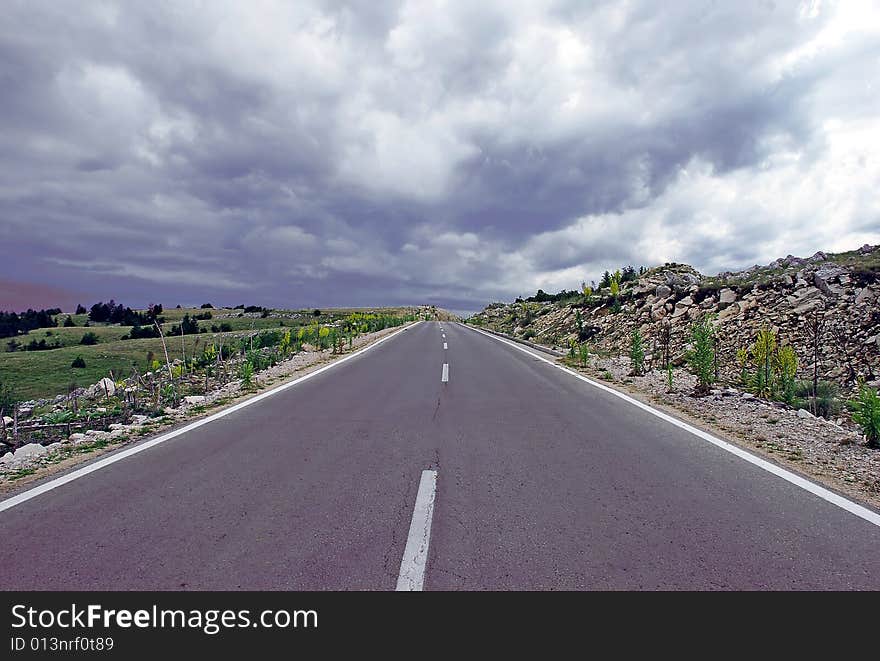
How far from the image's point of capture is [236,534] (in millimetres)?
3621

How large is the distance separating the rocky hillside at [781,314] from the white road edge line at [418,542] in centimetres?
872

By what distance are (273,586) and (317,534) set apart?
0.70 metres

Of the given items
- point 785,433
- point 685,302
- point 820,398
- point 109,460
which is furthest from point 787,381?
point 685,302

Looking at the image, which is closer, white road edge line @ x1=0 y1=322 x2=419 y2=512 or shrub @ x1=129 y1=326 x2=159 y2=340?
white road edge line @ x1=0 y1=322 x2=419 y2=512

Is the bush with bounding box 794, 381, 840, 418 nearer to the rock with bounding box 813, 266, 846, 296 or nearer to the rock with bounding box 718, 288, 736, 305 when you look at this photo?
the rock with bounding box 813, 266, 846, 296

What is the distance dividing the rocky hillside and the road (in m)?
6.51

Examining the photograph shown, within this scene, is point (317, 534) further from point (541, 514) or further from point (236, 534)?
point (541, 514)

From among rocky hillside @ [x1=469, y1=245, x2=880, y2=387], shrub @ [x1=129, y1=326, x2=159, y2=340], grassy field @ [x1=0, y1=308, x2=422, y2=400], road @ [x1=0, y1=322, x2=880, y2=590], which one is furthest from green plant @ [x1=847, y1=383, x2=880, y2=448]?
shrub @ [x1=129, y1=326, x2=159, y2=340]

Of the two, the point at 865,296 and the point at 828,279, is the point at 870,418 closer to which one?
the point at 865,296

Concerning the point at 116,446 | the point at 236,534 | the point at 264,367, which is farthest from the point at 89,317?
the point at 236,534

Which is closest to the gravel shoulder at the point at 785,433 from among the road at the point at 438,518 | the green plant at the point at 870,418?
the green plant at the point at 870,418

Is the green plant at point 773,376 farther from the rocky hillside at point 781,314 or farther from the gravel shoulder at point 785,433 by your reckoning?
the rocky hillside at point 781,314

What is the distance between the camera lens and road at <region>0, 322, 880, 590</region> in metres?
3.05
